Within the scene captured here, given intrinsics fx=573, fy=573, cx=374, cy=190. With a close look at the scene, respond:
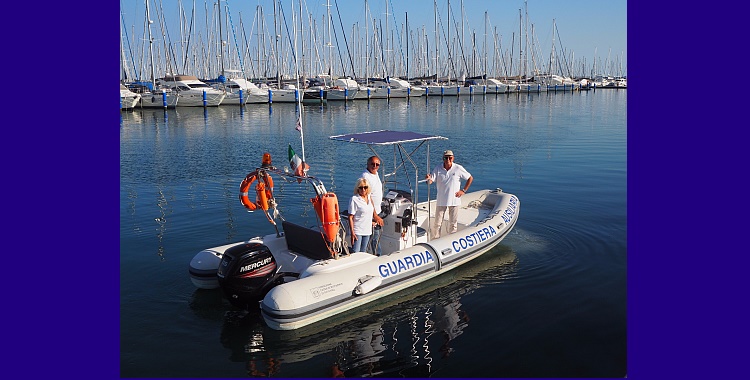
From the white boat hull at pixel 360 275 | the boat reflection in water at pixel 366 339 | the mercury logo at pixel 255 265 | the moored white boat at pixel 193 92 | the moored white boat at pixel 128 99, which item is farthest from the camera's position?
the moored white boat at pixel 193 92

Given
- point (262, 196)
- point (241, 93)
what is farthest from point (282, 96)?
point (262, 196)

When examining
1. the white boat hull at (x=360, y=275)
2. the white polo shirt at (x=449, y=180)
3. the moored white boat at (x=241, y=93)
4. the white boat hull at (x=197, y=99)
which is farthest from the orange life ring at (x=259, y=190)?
the moored white boat at (x=241, y=93)

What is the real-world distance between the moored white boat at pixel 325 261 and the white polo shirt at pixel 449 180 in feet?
1.79

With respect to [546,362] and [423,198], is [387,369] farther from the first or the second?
[423,198]

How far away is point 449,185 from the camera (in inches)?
357

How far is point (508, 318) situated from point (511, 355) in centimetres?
100

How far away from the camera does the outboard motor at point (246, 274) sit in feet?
23.0

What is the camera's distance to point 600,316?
7.43 meters

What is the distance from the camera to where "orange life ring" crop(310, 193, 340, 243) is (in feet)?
24.1

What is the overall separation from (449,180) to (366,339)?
126 inches

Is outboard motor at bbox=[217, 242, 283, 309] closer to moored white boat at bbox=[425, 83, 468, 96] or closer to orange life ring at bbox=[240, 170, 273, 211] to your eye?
orange life ring at bbox=[240, 170, 273, 211]

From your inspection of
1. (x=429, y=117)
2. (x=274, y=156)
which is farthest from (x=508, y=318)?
(x=429, y=117)

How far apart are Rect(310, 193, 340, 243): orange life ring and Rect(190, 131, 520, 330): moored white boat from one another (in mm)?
13

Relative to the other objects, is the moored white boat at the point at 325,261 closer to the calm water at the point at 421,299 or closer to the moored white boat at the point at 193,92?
the calm water at the point at 421,299
